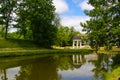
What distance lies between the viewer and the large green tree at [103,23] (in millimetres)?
33219

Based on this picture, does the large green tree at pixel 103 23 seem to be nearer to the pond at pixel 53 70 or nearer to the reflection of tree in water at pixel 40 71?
the pond at pixel 53 70

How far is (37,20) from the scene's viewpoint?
254 feet

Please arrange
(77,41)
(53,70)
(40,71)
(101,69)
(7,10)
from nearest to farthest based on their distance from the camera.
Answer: (40,71) → (53,70) → (101,69) → (7,10) → (77,41)

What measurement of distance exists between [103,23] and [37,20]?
4538 cm

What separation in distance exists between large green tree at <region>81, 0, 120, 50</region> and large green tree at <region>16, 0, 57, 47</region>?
39.1m

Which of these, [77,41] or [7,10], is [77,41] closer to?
[77,41]

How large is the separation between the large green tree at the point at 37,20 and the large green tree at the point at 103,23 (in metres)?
39.1

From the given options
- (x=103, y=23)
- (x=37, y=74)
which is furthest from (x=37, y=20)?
(x=37, y=74)

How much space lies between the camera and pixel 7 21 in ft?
240

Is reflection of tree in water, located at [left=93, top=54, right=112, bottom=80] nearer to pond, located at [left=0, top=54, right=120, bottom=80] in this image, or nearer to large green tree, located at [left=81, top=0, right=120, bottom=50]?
pond, located at [left=0, top=54, right=120, bottom=80]

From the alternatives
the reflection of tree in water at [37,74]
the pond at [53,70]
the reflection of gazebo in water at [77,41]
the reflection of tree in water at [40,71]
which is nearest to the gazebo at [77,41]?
the reflection of gazebo in water at [77,41]

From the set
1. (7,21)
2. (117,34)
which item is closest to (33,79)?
(117,34)

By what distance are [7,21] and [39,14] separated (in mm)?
8271

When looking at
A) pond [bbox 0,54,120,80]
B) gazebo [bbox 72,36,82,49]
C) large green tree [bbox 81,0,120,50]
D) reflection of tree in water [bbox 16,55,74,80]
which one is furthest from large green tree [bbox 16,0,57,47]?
large green tree [bbox 81,0,120,50]
